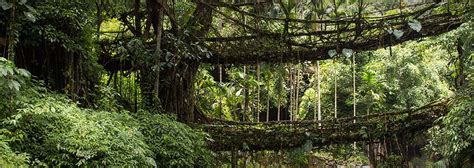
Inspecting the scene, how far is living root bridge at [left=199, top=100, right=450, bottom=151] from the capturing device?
497cm

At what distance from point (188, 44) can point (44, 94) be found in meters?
1.67

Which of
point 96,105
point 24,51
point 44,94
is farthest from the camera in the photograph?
point 96,105

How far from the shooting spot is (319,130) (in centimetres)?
505

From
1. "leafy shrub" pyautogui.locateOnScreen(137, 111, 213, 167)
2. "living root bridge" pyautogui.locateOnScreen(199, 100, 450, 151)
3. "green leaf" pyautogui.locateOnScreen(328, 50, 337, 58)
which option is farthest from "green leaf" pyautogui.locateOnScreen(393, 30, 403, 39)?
"leafy shrub" pyautogui.locateOnScreen(137, 111, 213, 167)

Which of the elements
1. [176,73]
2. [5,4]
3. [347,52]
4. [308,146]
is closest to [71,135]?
[5,4]

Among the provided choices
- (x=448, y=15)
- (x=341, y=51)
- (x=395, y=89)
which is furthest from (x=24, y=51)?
(x=395, y=89)

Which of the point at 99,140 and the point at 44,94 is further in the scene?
the point at 44,94

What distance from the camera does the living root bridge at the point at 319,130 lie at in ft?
16.3

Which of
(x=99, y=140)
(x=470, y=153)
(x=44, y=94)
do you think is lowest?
(x=470, y=153)

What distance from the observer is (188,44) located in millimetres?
4234

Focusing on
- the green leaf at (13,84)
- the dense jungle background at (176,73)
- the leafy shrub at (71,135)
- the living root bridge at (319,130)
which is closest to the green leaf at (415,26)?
the dense jungle background at (176,73)

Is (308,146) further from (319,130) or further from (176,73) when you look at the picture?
(176,73)

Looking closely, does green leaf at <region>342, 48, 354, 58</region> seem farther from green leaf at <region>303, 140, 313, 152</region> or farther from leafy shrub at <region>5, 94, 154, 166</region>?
leafy shrub at <region>5, 94, 154, 166</region>

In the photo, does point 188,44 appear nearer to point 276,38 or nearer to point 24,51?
point 276,38
